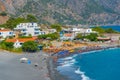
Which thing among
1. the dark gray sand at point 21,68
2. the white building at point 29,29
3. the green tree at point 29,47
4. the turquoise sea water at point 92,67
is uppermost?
the white building at point 29,29

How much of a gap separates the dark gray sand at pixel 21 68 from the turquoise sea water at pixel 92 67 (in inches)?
159

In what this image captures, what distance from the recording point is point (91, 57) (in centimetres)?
10194

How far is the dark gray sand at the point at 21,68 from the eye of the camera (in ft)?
206

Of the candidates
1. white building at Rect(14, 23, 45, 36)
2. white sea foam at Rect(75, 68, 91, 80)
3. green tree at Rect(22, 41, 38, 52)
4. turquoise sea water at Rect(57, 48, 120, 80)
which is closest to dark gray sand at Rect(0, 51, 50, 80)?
turquoise sea water at Rect(57, 48, 120, 80)

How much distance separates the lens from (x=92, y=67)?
8156 centimetres

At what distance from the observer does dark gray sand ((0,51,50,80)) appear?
206ft

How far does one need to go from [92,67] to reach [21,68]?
1696 centimetres

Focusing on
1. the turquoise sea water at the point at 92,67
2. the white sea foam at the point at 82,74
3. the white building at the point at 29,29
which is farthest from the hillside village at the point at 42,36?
the white sea foam at the point at 82,74

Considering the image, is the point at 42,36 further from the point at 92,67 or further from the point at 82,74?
the point at 82,74

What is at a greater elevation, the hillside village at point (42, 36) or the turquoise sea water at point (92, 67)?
the hillside village at point (42, 36)

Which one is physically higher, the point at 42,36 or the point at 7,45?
the point at 42,36

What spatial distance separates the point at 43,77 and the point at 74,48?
53.3 meters

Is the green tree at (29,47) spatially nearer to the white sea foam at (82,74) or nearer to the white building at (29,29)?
the white sea foam at (82,74)

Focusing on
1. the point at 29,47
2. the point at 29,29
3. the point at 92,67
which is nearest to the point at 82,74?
the point at 92,67
